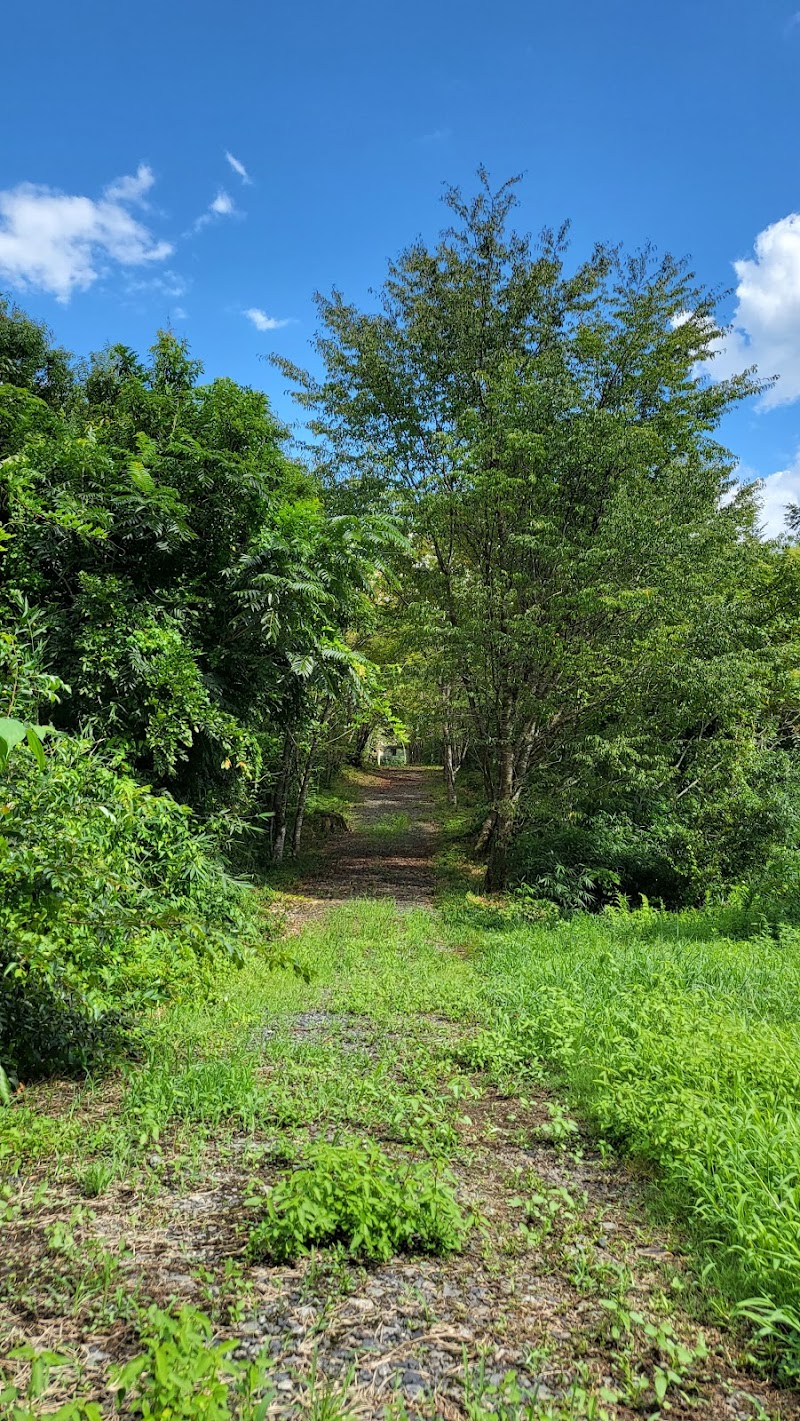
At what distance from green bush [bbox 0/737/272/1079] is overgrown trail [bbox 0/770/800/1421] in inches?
12.6

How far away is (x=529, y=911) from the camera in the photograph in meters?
9.25

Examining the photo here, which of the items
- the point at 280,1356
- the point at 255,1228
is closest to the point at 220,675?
the point at 255,1228

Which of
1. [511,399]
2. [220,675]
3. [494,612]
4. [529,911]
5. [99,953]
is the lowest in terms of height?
[529,911]

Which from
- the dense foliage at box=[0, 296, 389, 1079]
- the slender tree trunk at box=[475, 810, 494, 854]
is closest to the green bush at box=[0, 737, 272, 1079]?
the dense foliage at box=[0, 296, 389, 1079]

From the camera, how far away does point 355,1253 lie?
245 centimetres

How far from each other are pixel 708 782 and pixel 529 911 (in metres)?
3.67

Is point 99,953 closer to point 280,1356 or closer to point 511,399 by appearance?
point 280,1356

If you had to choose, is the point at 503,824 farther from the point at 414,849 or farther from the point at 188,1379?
the point at 188,1379

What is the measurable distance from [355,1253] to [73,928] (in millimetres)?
1875

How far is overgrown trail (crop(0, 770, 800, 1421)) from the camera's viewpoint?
1957mm

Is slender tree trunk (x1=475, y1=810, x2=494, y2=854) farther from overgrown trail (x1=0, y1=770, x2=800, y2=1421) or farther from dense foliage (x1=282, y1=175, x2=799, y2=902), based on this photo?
overgrown trail (x1=0, y1=770, x2=800, y2=1421)

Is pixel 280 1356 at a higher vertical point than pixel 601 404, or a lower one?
lower

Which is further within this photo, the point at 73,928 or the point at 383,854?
the point at 383,854

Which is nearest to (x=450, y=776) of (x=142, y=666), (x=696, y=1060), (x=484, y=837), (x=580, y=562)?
(x=484, y=837)
